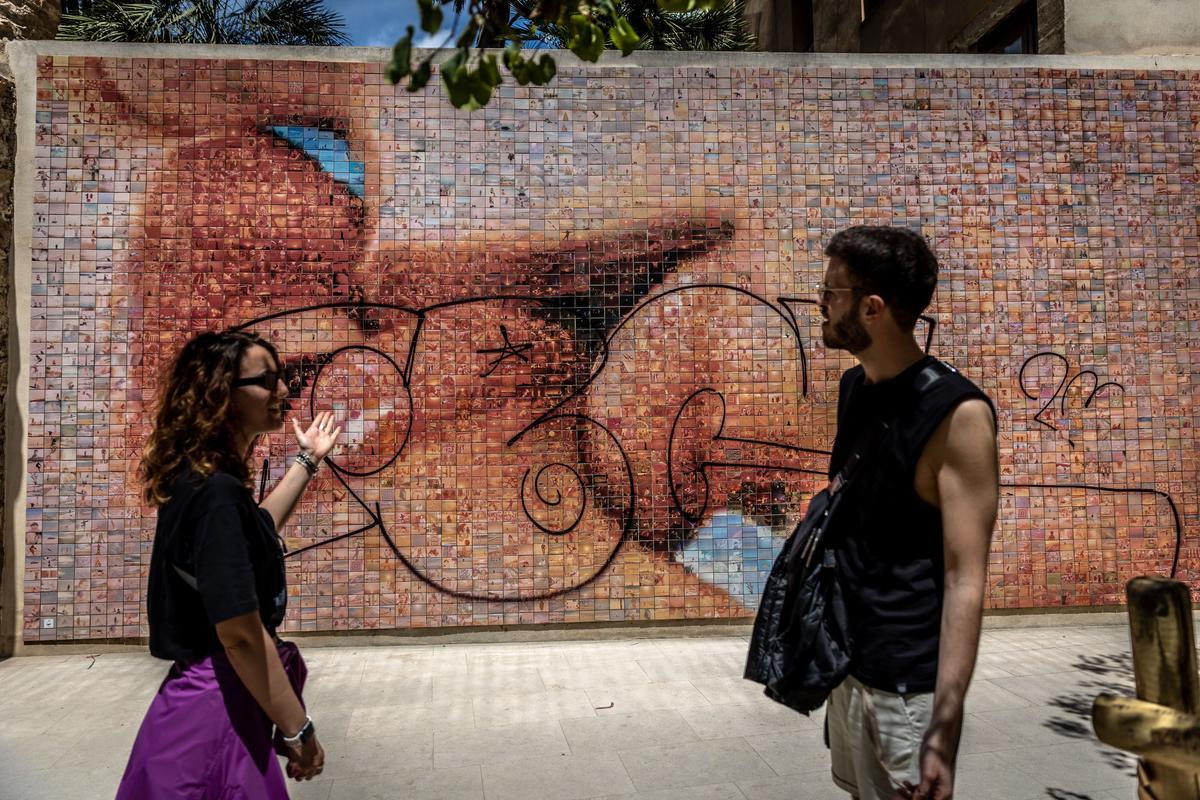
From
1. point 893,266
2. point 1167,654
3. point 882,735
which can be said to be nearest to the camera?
point 1167,654

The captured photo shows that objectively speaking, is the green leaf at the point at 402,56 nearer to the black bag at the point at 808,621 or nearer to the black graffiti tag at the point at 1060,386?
the black bag at the point at 808,621

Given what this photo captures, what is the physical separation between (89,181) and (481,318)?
254cm

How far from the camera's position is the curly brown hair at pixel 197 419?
1808 mm

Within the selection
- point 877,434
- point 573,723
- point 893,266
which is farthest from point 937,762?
point 573,723

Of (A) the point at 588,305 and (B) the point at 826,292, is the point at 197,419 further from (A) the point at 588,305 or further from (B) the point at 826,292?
(A) the point at 588,305

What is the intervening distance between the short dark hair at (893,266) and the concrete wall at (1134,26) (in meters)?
5.16

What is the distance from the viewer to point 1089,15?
5832 mm

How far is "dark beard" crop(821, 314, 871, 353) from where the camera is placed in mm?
1925

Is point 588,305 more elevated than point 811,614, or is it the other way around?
point 588,305

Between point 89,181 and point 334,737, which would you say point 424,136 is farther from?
point 334,737

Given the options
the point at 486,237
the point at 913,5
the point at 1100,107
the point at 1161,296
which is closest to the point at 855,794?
the point at 486,237

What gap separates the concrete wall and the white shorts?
5.75 metres

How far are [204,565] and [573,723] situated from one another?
269cm

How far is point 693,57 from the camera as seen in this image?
5.49 metres
